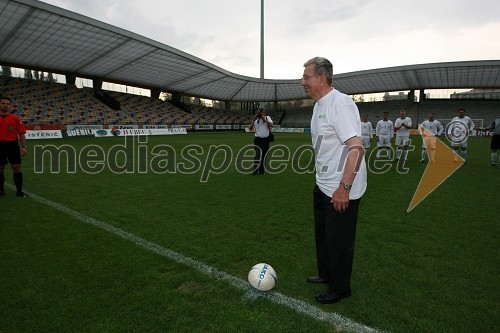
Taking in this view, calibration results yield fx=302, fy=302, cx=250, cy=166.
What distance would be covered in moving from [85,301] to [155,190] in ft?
15.1

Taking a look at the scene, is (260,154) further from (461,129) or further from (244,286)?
(461,129)

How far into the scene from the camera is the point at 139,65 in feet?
120

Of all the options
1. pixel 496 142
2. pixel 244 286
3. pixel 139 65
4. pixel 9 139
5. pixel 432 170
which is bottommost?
pixel 244 286

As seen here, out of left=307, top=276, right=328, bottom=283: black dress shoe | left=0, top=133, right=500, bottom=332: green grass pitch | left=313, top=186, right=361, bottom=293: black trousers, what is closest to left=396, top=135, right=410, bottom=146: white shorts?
left=0, top=133, right=500, bottom=332: green grass pitch

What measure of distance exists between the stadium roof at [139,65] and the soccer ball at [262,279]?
25.5 metres

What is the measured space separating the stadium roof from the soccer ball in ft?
83.6

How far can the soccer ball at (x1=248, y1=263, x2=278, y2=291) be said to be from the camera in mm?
2898

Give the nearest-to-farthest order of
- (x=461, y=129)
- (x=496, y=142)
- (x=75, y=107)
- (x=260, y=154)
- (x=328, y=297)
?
(x=328, y=297) < (x=260, y=154) < (x=496, y=142) < (x=461, y=129) < (x=75, y=107)

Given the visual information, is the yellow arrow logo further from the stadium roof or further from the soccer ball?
the stadium roof

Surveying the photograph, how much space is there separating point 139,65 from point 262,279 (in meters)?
38.7

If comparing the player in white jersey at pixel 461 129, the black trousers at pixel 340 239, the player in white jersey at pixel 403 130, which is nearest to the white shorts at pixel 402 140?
the player in white jersey at pixel 403 130

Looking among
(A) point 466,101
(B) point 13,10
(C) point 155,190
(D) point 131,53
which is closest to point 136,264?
(C) point 155,190

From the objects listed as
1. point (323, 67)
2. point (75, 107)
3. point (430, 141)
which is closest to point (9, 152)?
point (323, 67)

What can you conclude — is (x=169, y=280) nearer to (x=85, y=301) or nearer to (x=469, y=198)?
(x=85, y=301)
